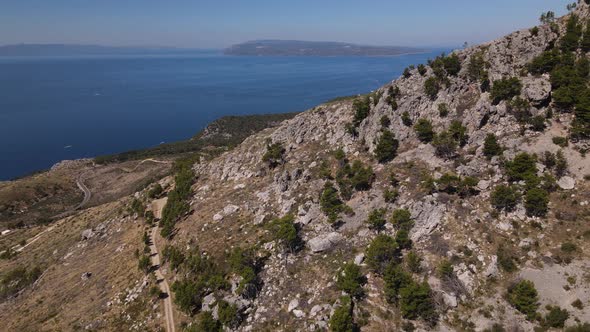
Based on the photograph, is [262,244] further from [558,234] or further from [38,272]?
Result: [38,272]

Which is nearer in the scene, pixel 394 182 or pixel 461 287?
pixel 461 287

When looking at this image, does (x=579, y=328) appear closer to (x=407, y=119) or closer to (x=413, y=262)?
(x=413, y=262)

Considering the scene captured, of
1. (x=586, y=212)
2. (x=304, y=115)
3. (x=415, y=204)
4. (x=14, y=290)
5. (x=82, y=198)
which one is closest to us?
(x=586, y=212)

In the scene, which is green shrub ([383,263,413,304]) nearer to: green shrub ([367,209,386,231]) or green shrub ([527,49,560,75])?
green shrub ([367,209,386,231])

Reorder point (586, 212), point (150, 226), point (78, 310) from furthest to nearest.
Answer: point (150, 226) < point (78, 310) < point (586, 212)

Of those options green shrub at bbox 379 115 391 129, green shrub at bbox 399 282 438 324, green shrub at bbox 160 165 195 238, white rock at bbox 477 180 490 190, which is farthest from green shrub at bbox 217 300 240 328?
green shrub at bbox 379 115 391 129

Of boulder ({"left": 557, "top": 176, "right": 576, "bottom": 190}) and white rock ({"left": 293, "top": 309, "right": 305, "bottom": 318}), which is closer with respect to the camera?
white rock ({"left": 293, "top": 309, "right": 305, "bottom": 318})

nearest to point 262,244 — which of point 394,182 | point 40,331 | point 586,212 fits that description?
point 394,182
